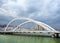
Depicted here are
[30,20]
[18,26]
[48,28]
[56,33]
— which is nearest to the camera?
[56,33]

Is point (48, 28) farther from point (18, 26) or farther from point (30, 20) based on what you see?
point (18, 26)

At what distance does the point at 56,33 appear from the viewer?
65.1m

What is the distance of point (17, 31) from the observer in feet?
279

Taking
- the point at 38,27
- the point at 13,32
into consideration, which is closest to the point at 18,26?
the point at 13,32

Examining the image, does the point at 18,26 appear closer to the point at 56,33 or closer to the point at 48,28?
the point at 48,28

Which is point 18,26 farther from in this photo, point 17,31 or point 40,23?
point 40,23

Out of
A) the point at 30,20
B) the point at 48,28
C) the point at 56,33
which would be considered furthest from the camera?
the point at 30,20

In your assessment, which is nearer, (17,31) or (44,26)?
(44,26)

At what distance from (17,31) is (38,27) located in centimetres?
902

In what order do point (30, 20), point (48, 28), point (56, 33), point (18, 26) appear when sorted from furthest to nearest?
point (18, 26)
point (30, 20)
point (48, 28)
point (56, 33)

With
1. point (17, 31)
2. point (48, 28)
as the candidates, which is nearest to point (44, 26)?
point (48, 28)

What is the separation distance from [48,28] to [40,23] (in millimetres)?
5839

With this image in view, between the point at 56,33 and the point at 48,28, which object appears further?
the point at 48,28

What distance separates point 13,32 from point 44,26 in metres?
15.0
